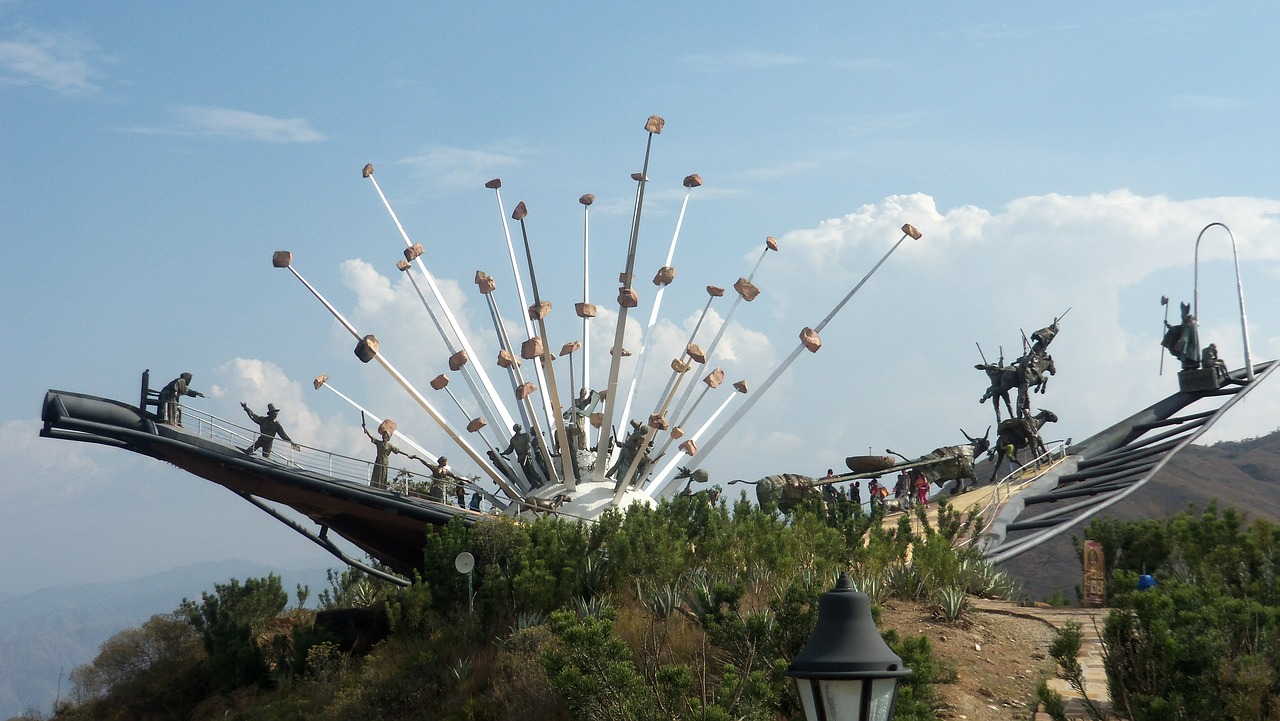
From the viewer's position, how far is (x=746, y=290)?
29375 millimetres

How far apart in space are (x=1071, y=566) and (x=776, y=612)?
5897cm

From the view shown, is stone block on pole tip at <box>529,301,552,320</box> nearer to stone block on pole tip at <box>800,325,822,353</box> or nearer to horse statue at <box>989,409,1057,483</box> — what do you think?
stone block on pole tip at <box>800,325,822,353</box>

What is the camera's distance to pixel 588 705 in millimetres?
11578

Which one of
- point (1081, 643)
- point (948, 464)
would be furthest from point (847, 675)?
point (948, 464)

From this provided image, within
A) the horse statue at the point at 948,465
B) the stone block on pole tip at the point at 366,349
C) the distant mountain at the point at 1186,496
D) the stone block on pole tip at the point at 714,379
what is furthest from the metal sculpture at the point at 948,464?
the distant mountain at the point at 1186,496

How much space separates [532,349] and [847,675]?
21277mm

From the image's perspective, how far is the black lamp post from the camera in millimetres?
5840

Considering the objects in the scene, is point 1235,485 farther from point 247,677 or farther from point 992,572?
point 247,677

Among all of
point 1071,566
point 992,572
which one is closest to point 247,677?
point 992,572

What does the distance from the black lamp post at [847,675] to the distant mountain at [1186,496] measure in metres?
56.1

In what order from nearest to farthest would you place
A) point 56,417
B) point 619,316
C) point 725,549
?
point 725,549
point 56,417
point 619,316

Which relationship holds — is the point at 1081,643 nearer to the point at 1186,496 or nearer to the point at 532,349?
Answer: the point at 532,349

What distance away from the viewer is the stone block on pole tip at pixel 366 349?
1037 inches

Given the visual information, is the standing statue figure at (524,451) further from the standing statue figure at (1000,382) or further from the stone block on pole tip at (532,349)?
the standing statue figure at (1000,382)
